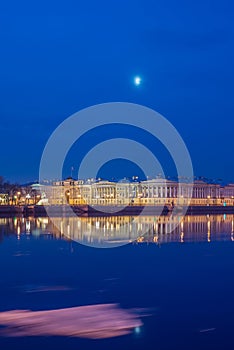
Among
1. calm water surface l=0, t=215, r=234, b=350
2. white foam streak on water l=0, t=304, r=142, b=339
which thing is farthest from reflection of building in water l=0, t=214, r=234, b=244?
white foam streak on water l=0, t=304, r=142, b=339

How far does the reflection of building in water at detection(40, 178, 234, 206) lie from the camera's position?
11000cm

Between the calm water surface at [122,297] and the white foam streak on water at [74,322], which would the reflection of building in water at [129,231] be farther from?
the white foam streak on water at [74,322]

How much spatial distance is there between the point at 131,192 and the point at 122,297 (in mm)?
105215

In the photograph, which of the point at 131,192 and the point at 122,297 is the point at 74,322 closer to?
the point at 122,297

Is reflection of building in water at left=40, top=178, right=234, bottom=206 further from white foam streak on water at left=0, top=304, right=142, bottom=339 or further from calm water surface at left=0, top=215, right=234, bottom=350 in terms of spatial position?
white foam streak on water at left=0, top=304, right=142, bottom=339

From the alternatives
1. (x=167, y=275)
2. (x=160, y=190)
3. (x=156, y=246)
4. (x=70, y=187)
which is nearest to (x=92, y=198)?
(x=70, y=187)

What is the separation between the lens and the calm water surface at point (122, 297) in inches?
287

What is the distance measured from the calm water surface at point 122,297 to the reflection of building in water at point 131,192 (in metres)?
91.6

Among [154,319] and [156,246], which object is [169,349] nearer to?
[154,319]

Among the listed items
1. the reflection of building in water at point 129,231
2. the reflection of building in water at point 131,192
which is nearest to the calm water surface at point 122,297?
the reflection of building in water at point 129,231

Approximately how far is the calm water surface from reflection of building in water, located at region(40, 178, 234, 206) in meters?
Answer: 91.6

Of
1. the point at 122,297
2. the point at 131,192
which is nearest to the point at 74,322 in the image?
the point at 122,297

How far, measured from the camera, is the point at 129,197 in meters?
114

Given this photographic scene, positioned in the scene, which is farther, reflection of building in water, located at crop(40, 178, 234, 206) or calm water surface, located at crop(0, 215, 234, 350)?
Result: reflection of building in water, located at crop(40, 178, 234, 206)
